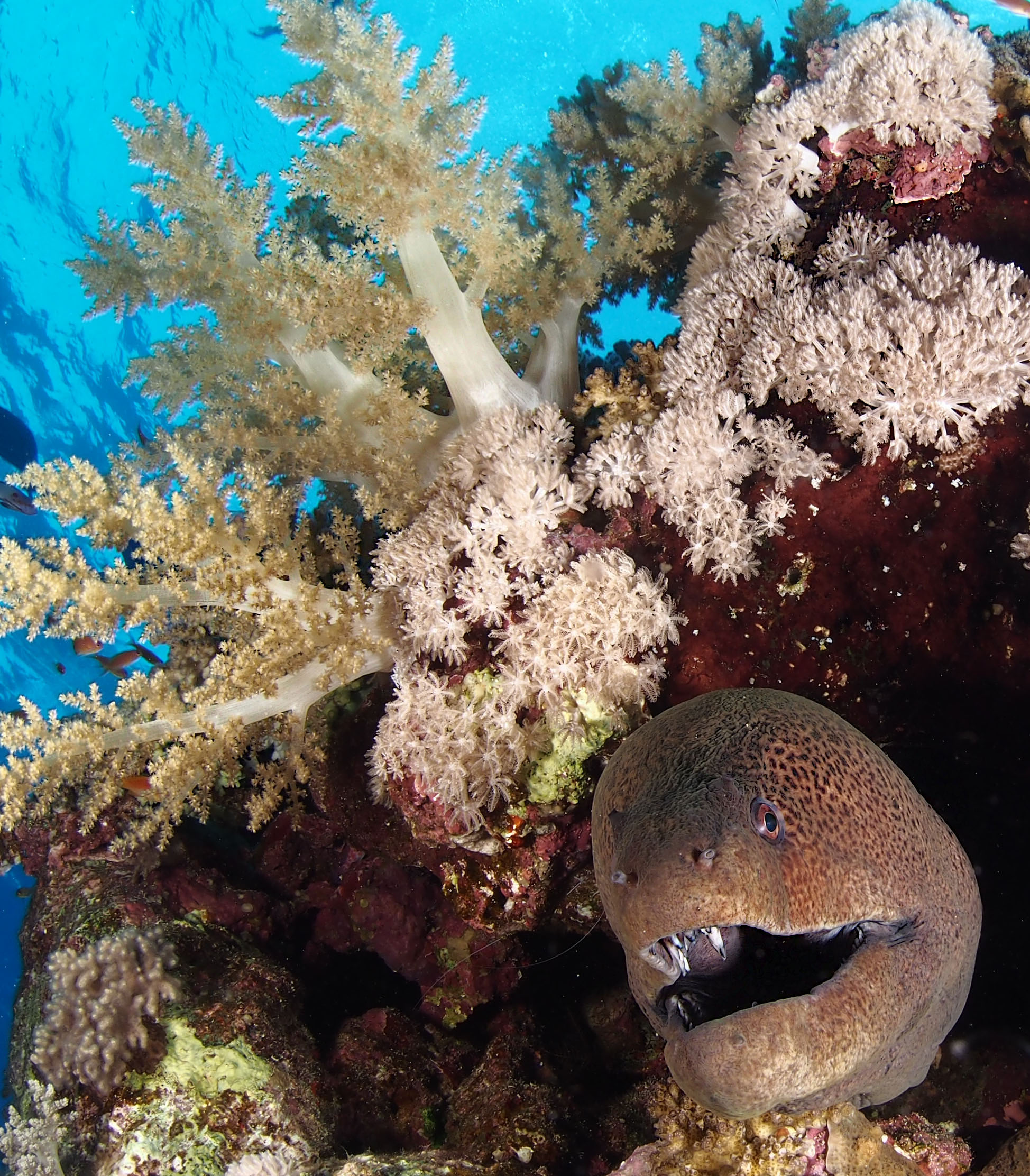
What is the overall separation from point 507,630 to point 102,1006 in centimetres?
316

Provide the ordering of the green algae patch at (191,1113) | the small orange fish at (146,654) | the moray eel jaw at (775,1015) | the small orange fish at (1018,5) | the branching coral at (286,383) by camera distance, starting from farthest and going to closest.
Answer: the small orange fish at (146,654) < the branching coral at (286,383) < the green algae patch at (191,1113) < the small orange fish at (1018,5) < the moray eel jaw at (775,1015)

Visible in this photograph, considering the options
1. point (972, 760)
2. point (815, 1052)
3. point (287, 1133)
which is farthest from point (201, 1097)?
point (972, 760)

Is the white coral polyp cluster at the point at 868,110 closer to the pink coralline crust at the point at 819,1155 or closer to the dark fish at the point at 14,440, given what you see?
the pink coralline crust at the point at 819,1155

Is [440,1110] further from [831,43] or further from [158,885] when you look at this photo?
[831,43]

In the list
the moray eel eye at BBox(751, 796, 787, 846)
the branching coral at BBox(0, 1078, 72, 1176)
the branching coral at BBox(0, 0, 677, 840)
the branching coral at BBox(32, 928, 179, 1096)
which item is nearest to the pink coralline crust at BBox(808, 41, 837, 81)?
the branching coral at BBox(0, 0, 677, 840)

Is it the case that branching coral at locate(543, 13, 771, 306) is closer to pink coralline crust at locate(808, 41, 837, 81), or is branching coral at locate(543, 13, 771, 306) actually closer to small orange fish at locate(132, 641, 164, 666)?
pink coralline crust at locate(808, 41, 837, 81)

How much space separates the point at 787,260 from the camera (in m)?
3.52

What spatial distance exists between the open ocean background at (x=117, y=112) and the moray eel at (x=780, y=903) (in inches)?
194

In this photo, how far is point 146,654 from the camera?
6293 millimetres

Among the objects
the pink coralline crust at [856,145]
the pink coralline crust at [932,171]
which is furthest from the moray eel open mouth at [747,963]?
the pink coralline crust at [856,145]

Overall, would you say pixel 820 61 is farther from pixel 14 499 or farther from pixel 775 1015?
pixel 14 499

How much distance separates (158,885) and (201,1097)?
214cm

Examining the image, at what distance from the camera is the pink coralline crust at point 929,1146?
304 cm

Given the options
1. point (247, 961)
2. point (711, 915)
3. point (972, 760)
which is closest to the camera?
point (711, 915)
